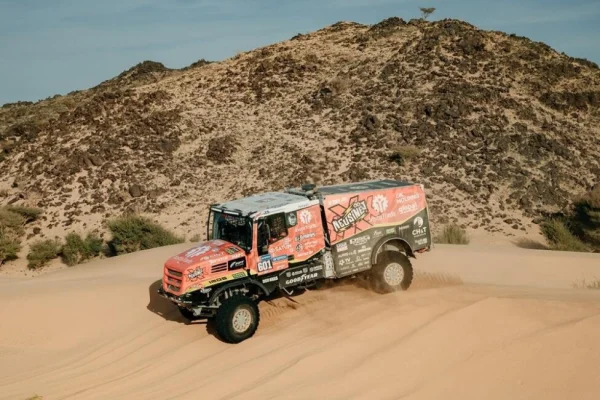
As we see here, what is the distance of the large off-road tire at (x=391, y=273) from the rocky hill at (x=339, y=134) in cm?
1361

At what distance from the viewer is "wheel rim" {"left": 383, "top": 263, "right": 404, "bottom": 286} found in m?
12.5

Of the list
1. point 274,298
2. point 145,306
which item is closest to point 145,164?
point 145,306

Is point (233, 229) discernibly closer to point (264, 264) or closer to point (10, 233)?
point (264, 264)

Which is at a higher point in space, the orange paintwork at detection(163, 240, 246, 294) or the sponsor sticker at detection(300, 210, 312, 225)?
the sponsor sticker at detection(300, 210, 312, 225)

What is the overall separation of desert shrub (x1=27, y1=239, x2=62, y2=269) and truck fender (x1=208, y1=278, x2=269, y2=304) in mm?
16975

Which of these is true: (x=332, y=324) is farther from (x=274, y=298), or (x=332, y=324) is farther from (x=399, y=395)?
(x=399, y=395)

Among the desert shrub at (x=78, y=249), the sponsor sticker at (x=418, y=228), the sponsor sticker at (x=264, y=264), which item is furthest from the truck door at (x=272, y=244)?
the desert shrub at (x=78, y=249)

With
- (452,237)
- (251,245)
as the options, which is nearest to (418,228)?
(251,245)

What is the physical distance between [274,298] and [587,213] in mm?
17205

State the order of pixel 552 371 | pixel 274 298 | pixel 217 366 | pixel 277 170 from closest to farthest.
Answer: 1. pixel 552 371
2. pixel 217 366
3. pixel 274 298
4. pixel 277 170

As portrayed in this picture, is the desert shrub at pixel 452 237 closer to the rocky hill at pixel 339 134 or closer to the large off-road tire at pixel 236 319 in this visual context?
the rocky hill at pixel 339 134

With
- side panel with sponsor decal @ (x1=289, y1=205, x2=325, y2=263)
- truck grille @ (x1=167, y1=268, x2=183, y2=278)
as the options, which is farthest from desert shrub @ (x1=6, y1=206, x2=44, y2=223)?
side panel with sponsor decal @ (x1=289, y1=205, x2=325, y2=263)

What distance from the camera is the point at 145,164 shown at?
33781mm

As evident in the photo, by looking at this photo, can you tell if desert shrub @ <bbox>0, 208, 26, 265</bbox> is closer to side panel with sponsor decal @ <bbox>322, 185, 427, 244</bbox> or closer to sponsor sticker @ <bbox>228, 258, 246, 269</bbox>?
sponsor sticker @ <bbox>228, 258, 246, 269</bbox>
